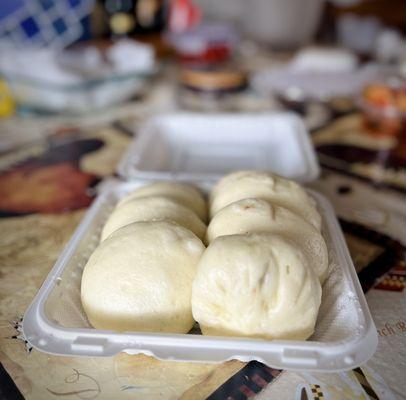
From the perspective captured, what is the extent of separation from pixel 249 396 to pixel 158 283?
0.55ft

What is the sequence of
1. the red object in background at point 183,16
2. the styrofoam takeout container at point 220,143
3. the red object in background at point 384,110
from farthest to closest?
the red object in background at point 183,16
the red object in background at point 384,110
the styrofoam takeout container at point 220,143

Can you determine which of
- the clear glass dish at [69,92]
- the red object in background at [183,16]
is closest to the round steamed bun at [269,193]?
the clear glass dish at [69,92]

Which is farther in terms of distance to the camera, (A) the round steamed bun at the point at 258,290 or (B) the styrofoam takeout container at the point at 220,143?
(B) the styrofoam takeout container at the point at 220,143

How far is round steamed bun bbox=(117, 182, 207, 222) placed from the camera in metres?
0.68

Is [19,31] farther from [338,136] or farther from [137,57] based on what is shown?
[338,136]

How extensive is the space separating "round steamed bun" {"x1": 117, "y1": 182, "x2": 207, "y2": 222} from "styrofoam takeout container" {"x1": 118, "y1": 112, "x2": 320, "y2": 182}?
235 mm

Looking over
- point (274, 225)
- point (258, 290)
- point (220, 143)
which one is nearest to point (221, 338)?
point (258, 290)

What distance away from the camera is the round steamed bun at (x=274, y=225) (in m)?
0.53

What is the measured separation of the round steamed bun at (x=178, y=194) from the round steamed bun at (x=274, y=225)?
0.12 m

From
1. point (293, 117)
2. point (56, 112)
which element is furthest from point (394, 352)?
point (56, 112)

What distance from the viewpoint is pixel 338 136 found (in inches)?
48.4

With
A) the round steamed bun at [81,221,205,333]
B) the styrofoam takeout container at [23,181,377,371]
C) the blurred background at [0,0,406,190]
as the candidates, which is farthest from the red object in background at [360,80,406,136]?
the round steamed bun at [81,221,205,333]

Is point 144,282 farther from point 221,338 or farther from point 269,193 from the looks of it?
point 269,193

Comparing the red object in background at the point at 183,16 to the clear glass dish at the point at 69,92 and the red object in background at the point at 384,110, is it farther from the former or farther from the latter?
the red object in background at the point at 384,110
